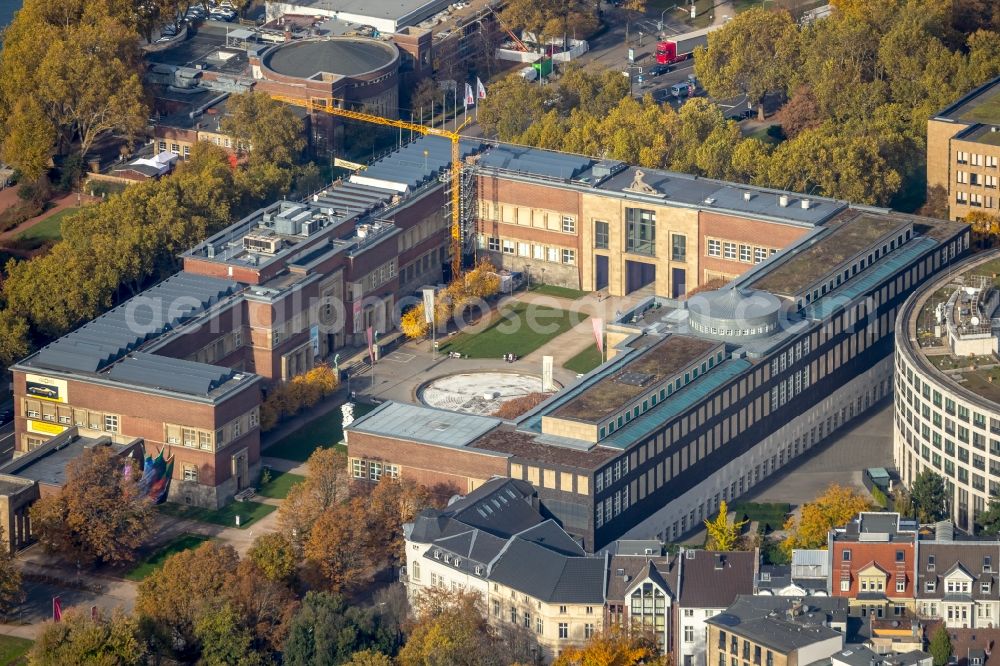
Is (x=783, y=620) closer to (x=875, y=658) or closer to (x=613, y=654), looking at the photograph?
(x=875, y=658)

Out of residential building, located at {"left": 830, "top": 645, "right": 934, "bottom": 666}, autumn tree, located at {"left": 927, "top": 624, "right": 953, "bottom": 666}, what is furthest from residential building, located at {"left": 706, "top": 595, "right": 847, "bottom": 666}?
autumn tree, located at {"left": 927, "top": 624, "right": 953, "bottom": 666}

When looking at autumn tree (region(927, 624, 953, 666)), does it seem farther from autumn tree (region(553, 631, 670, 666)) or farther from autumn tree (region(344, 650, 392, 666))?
autumn tree (region(344, 650, 392, 666))

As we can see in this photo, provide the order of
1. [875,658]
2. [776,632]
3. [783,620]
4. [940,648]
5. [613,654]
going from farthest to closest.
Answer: [613,654]
[783,620]
[940,648]
[776,632]
[875,658]

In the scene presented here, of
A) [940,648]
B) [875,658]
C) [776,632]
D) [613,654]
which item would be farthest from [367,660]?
[940,648]

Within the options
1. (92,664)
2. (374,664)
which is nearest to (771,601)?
(374,664)

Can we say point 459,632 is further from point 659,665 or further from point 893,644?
point 893,644
